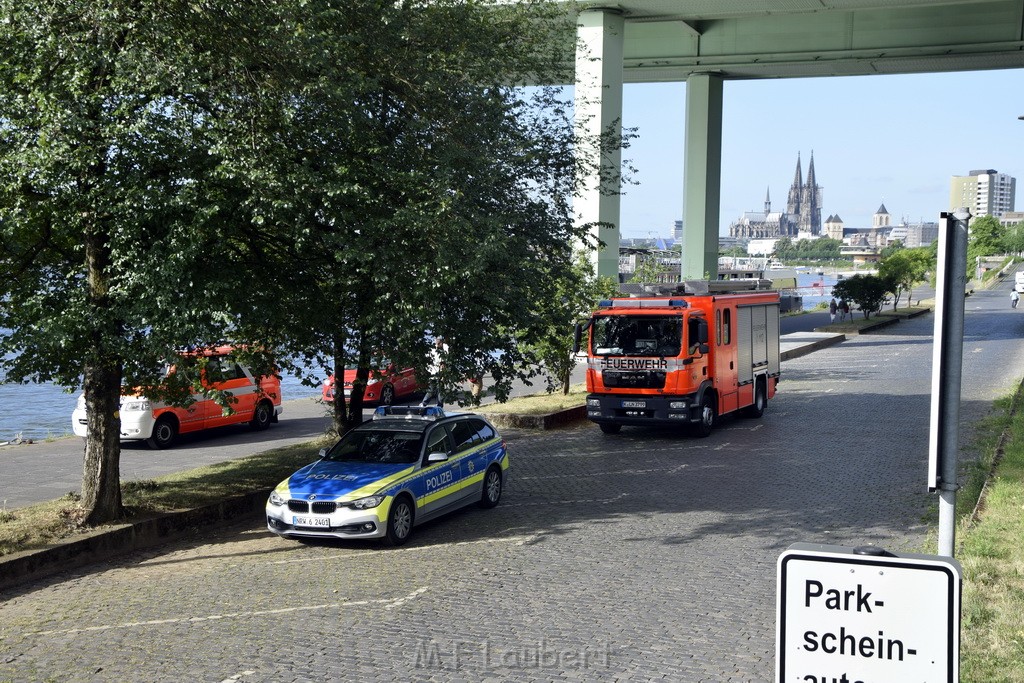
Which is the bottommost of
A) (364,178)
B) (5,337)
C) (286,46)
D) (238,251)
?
(5,337)

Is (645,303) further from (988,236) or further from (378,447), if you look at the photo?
(988,236)

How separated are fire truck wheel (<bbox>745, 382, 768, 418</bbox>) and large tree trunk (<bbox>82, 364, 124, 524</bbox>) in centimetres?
1413

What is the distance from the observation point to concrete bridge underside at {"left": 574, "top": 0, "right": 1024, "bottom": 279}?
3023 centimetres

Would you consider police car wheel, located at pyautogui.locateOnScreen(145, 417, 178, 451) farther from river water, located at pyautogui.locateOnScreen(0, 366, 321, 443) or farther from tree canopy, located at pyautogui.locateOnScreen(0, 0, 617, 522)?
tree canopy, located at pyautogui.locateOnScreen(0, 0, 617, 522)

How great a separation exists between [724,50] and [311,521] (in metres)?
29.7

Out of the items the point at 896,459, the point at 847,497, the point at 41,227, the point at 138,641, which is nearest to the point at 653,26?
the point at 896,459

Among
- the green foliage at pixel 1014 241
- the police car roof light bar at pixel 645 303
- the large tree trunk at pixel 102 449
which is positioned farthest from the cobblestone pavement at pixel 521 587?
the green foliage at pixel 1014 241

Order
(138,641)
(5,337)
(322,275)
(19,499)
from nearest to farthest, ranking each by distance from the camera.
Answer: (138,641) → (5,337) → (322,275) → (19,499)

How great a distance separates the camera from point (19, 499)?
1511 centimetres

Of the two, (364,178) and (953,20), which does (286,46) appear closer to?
(364,178)

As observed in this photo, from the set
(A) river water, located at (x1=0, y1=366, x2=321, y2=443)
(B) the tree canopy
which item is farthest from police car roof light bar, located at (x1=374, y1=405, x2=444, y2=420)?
(A) river water, located at (x1=0, y1=366, x2=321, y2=443)

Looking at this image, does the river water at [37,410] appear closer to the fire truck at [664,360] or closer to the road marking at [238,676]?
the fire truck at [664,360]

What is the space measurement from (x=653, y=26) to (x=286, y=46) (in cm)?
2829

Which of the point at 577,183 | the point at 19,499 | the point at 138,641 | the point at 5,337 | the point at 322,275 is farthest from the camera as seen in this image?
the point at 577,183
